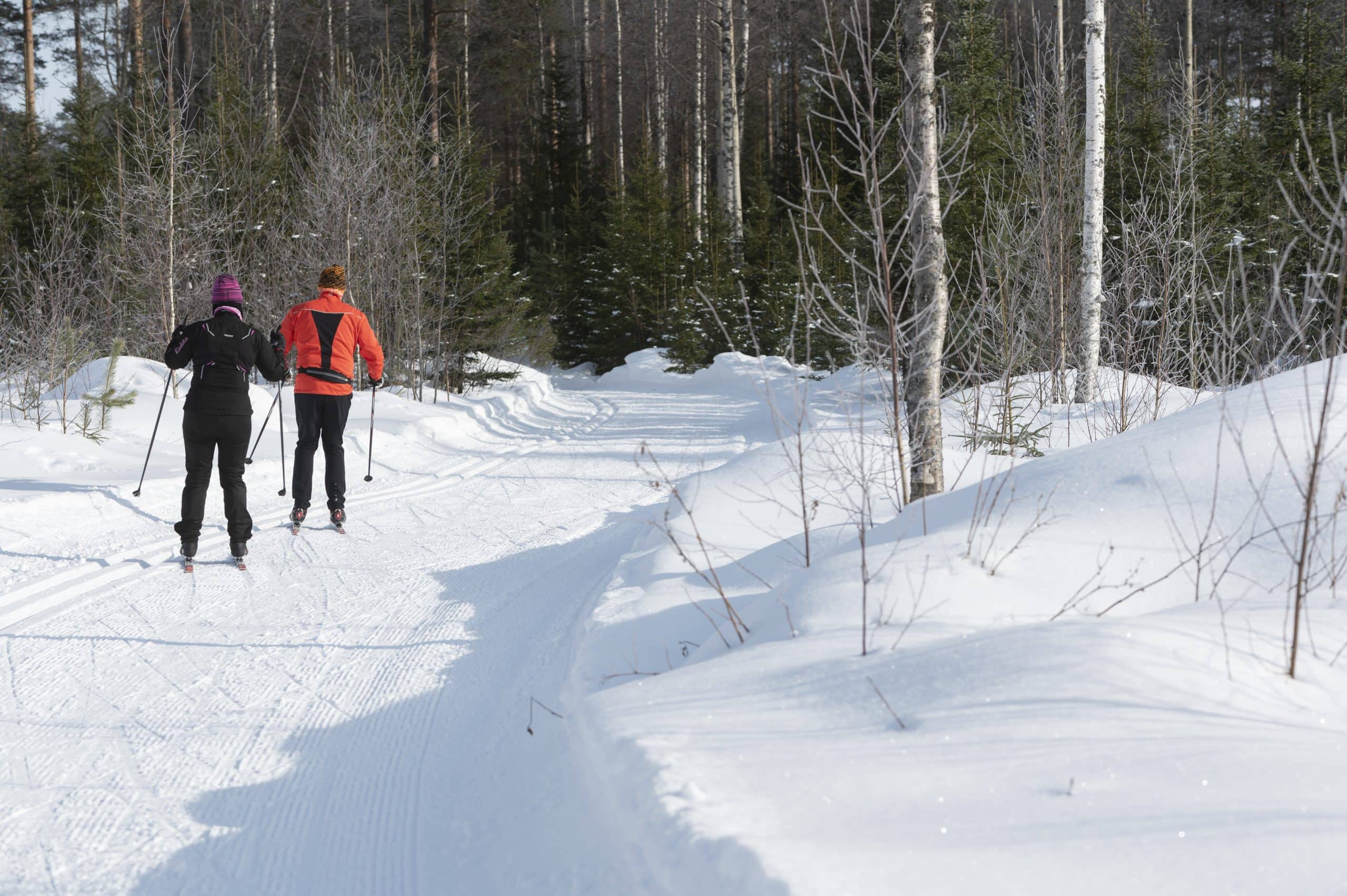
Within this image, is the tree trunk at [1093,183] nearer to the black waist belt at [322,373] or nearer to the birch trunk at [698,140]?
the black waist belt at [322,373]

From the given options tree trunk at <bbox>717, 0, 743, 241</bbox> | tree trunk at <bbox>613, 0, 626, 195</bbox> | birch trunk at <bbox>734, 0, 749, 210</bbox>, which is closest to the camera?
tree trunk at <bbox>717, 0, 743, 241</bbox>

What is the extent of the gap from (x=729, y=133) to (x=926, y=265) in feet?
70.4

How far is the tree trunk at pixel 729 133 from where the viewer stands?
2491 centimetres

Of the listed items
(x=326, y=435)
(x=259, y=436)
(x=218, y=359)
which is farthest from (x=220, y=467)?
(x=259, y=436)

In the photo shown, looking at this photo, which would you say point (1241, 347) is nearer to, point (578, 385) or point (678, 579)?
point (678, 579)

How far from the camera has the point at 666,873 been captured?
2.50 m

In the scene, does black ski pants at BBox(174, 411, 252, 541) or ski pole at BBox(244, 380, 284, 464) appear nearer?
black ski pants at BBox(174, 411, 252, 541)

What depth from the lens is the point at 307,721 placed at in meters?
3.96

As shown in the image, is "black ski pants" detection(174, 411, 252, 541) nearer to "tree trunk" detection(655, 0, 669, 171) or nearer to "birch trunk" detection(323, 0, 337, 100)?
"birch trunk" detection(323, 0, 337, 100)

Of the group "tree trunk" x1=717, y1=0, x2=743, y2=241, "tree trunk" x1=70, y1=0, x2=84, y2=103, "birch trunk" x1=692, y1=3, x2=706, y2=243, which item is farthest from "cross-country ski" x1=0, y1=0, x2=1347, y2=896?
"tree trunk" x1=70, y1=0, x2=84, y2=103

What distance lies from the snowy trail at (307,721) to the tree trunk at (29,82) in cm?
1882

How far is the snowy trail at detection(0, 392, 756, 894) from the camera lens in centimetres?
292

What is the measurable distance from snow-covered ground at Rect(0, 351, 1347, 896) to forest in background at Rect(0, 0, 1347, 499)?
938 mm

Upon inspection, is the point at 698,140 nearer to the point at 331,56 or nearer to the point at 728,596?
the point at 331,56
